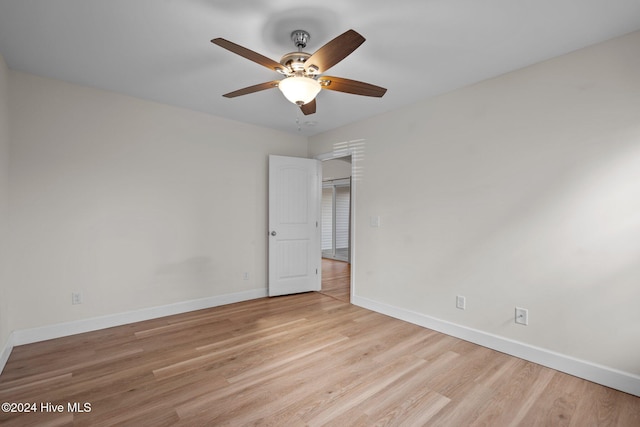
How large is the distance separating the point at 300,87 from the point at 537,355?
2.83 m

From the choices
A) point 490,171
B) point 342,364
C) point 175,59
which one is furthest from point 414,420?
point 175,59

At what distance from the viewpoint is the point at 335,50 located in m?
1.65

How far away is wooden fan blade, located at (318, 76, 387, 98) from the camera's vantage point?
2.01 m

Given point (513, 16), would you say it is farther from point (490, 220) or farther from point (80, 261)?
point (80, 261)

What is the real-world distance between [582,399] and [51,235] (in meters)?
4.55

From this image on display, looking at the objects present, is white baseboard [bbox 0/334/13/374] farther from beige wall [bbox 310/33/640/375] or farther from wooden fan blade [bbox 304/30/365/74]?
beige wall [bbox 310/33/640/375]

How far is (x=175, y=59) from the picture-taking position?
7.75ft

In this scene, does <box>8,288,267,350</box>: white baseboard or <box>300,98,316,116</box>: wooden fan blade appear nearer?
<box>300,98,316,116</box>: wooden fan blade

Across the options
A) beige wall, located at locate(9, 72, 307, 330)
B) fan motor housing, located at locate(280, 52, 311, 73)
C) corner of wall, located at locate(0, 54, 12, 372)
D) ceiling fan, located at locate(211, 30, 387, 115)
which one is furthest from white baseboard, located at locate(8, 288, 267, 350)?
fan motor housing, located at locate(280, 52, 311, 73)

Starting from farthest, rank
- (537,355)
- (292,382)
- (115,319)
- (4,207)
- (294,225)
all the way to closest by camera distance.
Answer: (294,225) → (115,319) → (4,207) → (537,355) → (292,382)

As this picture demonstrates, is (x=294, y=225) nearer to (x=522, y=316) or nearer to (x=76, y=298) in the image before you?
(x=76, y=298)

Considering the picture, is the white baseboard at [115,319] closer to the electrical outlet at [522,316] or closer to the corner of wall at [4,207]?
the corner of wall at [4,207]

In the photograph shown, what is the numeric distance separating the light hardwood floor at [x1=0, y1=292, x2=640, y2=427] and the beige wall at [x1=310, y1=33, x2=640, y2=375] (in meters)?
0.41

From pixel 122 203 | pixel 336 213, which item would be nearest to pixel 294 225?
pixel 122 203
